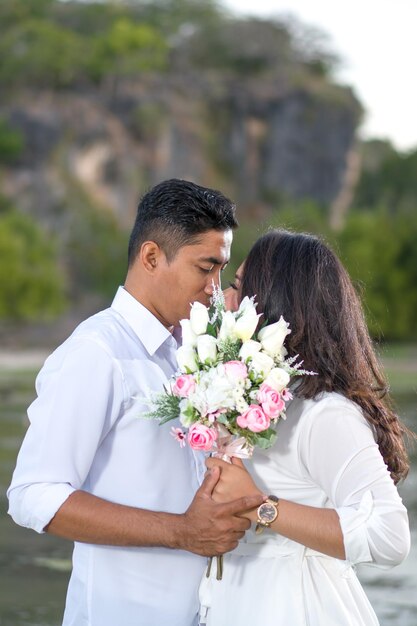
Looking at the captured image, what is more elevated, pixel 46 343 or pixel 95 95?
pixel 95 95

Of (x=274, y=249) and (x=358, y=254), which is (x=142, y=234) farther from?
(x=358, y=254)

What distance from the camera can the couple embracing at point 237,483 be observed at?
109 inches

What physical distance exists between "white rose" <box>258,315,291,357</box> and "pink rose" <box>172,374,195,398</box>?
191 millimetres

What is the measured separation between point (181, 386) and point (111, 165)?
209ft

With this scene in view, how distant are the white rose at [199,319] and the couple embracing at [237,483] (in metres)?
0.15

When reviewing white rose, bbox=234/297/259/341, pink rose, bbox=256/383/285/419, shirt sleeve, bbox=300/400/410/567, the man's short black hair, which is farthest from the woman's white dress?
the man's short black hair

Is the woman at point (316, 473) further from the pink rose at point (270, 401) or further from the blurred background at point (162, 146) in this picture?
the blurred background at point (162, 146)

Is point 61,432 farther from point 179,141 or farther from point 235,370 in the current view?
point 179,141

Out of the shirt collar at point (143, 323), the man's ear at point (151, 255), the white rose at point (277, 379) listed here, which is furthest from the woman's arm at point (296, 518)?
the man's ear at point (151, 255)

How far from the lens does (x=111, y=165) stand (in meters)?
65.6

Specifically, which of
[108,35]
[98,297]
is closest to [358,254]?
[98,297]

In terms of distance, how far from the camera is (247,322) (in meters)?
2.79

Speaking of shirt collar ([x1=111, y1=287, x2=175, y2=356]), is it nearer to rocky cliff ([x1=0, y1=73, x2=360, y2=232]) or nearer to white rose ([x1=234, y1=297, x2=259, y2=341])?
white rose ([x1=234, y1=297, x2=259, y2=341])

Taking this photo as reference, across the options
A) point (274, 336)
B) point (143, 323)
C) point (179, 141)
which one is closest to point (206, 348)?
point (274, 336)
